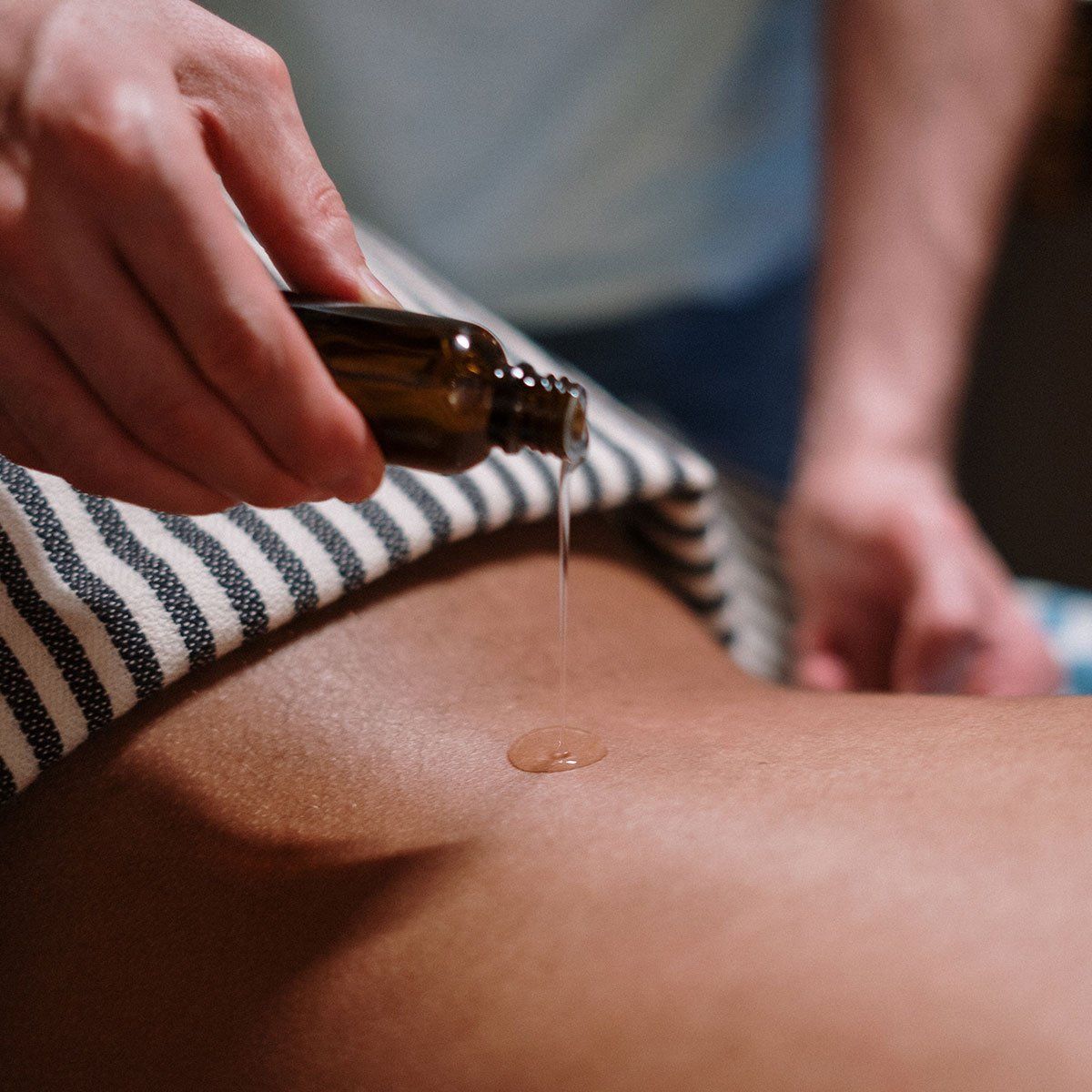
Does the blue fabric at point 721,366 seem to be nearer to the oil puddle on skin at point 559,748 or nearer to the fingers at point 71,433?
the oil puddle on skin at point 559,748

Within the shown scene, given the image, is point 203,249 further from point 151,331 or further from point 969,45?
point 969,45

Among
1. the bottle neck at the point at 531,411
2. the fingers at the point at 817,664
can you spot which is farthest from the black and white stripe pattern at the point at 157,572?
the fingers at the point at 817,664

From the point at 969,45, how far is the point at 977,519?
88cm

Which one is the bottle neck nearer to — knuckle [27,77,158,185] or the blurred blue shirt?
knuckle [27,77,158,185]

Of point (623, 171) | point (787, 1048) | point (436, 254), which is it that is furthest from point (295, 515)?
point (623, 171)

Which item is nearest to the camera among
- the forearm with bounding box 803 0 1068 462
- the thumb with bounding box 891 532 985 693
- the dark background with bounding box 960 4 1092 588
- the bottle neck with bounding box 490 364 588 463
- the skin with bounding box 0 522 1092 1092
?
the skin with bounding box 0 522 1092 1092

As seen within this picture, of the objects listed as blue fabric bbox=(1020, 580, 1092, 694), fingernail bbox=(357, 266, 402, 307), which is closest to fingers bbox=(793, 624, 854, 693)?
blue fabric bbox=(1020, 580, 1092, 694)

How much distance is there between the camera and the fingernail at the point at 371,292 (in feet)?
1.54

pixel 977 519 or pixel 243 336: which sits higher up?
pixel 243 336

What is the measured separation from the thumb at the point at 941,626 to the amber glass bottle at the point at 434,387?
0.56 metres

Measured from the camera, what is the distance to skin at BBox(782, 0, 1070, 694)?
1.04m

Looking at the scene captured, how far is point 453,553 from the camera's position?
2.20 feet

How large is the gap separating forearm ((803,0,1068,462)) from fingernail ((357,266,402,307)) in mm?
758

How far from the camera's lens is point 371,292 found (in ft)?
1.55
